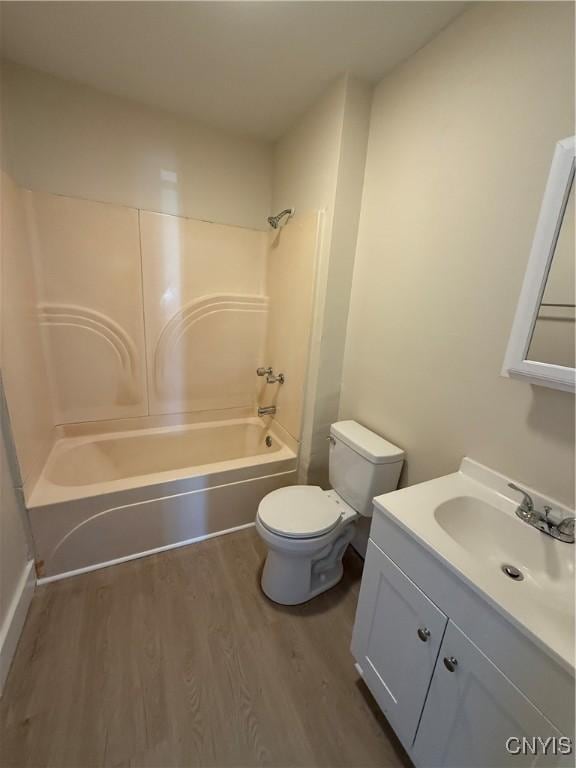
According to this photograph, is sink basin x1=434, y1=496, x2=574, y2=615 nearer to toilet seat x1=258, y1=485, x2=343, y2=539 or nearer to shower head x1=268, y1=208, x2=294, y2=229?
toilet seat x1=258, y1=485, x2=343, y2=539

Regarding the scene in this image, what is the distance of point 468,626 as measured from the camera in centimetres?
77

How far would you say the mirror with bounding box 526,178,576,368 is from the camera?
86 centimetres

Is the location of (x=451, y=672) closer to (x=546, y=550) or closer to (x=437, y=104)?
(x=546, y=550)

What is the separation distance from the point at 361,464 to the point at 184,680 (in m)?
1.09

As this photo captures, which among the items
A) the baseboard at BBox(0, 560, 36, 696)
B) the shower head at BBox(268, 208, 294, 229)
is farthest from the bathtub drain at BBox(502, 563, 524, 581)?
the shower head at BBox(268, 208, 294, 229)

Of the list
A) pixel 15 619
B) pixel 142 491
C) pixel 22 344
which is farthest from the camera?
pixel 142 491

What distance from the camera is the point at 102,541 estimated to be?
162 centimetres

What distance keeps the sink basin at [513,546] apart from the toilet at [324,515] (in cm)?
41

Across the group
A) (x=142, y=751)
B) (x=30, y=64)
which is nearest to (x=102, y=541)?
(x=142, y=751)

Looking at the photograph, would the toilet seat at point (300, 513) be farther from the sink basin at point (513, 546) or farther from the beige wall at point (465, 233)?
the sink basin at point (513, 546)

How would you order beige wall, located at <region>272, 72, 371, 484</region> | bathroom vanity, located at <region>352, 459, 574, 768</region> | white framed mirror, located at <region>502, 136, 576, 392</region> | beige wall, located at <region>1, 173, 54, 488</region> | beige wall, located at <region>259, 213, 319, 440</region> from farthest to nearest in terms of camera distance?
1. beige wall, located at <region>259, 213, 319, 440</region>
2. beige wall, located at <region>272, 72, 371, 484</region>
3. beige wall, located at <region>1, 173, 54, 488</region>
4. white framed mirror, located at <region>502, 136, 576, 392</region>
5. bathroom vanity, located at <region>352, 459, 574, 768</region>

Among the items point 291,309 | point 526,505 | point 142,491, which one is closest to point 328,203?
point 291,309

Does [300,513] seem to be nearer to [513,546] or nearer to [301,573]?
[301,573]

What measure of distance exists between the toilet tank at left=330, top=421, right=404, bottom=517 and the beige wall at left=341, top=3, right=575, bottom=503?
0.08 metres
